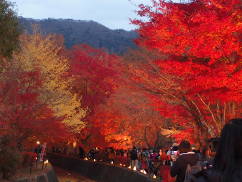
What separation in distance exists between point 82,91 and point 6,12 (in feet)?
71.2

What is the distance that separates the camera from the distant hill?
6781 inches

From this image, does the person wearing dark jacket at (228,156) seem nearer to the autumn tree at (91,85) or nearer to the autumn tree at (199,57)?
the autumn tree at (199,57)

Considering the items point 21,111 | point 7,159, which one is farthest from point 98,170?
point 7,159

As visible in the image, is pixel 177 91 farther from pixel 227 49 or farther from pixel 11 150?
pixel 11 150

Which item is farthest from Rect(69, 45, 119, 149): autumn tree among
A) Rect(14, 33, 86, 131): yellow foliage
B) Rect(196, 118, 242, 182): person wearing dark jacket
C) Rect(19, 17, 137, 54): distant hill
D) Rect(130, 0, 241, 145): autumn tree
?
Rect(19, 17, 137, 54): distant hill

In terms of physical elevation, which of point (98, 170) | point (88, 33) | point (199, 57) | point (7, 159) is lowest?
point (98, 170)

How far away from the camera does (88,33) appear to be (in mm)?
183250

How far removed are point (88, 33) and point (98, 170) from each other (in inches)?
6038

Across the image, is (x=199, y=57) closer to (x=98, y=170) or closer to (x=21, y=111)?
(x=21, y=111)

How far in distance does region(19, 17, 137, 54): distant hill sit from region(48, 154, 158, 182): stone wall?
121193mm

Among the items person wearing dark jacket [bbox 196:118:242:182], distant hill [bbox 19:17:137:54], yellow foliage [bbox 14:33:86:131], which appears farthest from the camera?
distant hill [bbox 19:17:137:54]

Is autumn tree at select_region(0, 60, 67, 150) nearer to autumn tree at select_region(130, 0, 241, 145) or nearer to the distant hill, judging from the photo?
autumn tree at select_region(130, 0, 241, 145)

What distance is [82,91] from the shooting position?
46.8 meters

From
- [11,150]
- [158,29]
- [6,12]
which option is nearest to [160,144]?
[6,12]
